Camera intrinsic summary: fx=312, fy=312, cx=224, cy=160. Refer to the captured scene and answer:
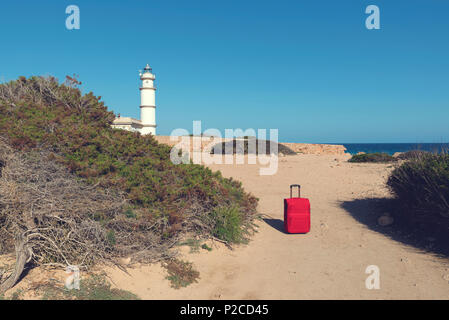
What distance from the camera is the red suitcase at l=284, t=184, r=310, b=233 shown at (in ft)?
23.4

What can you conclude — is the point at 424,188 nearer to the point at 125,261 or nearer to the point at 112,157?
the point at 125,261

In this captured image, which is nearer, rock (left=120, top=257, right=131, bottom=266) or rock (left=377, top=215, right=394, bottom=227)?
rock (left=120, top=257, right=131, bottom=266)

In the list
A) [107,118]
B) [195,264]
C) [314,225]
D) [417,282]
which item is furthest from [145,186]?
[417,282]

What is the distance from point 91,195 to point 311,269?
4.06m

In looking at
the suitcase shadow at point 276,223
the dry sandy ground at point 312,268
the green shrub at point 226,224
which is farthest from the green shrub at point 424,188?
the green shrub at point 226,224

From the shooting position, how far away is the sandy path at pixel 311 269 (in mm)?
4609

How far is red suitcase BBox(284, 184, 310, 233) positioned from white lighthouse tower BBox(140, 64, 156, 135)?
23.6m

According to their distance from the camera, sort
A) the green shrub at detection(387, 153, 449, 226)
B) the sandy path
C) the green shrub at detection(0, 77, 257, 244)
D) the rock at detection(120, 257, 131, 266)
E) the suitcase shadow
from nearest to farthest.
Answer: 1. the sandy path
2. the rock at detection(120, 257, 131, 266)
3. the green shrub at detection(0, 77, 257, 244)
4. the green shrub at detection(387, 153, 449, 226)
5. the suitcase shadow

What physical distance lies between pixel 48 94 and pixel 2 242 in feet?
18.3

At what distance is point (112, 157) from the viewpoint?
7039 mm

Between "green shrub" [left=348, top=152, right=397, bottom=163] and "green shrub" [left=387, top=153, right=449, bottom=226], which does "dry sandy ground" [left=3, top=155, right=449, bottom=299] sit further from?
"green shrub" [left=348, top=152, right=397, bottom=163]

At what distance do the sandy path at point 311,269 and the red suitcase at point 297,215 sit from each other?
0.64ft

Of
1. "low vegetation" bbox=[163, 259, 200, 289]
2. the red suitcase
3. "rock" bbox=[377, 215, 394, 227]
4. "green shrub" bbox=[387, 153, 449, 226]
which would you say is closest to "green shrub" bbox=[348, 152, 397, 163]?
"green shrub" bbox=[387, 153, 449, 226]

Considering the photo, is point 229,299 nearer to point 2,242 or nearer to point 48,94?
point 2,242
